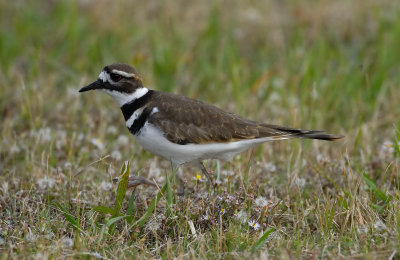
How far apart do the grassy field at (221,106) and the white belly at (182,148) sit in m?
0.16

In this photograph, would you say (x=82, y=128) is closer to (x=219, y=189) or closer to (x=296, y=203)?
(x=219, y=189)

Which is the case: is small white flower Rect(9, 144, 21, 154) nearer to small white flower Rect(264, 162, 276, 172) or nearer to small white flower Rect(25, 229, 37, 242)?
small white flower Rect(25, 229, 37, 242)

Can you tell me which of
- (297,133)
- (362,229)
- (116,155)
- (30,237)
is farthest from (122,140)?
(362,229)

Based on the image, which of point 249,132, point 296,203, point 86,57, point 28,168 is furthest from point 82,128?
point 296,203

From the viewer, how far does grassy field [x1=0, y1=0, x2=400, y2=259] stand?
390 cm

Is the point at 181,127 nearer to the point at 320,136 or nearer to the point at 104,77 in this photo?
the point at 104,77

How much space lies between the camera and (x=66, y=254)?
11.7ft

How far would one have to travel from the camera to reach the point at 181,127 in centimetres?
458

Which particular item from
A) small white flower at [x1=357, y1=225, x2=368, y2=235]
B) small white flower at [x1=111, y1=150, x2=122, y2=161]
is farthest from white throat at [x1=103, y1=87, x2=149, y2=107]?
small white flower at [x1=357, y1=225, x2=368, y2=235]

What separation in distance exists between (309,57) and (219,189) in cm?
277

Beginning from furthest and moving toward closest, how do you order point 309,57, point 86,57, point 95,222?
1. point 86,57
2. point 309,57
3. point 95,222

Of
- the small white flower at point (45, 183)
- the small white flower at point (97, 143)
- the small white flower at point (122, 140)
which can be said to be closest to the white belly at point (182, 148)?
the small white flower at point (45, 183)

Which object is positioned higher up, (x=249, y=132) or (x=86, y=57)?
(x=86, y=57)

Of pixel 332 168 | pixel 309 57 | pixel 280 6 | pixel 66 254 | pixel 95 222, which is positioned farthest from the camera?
pixel 280 6
